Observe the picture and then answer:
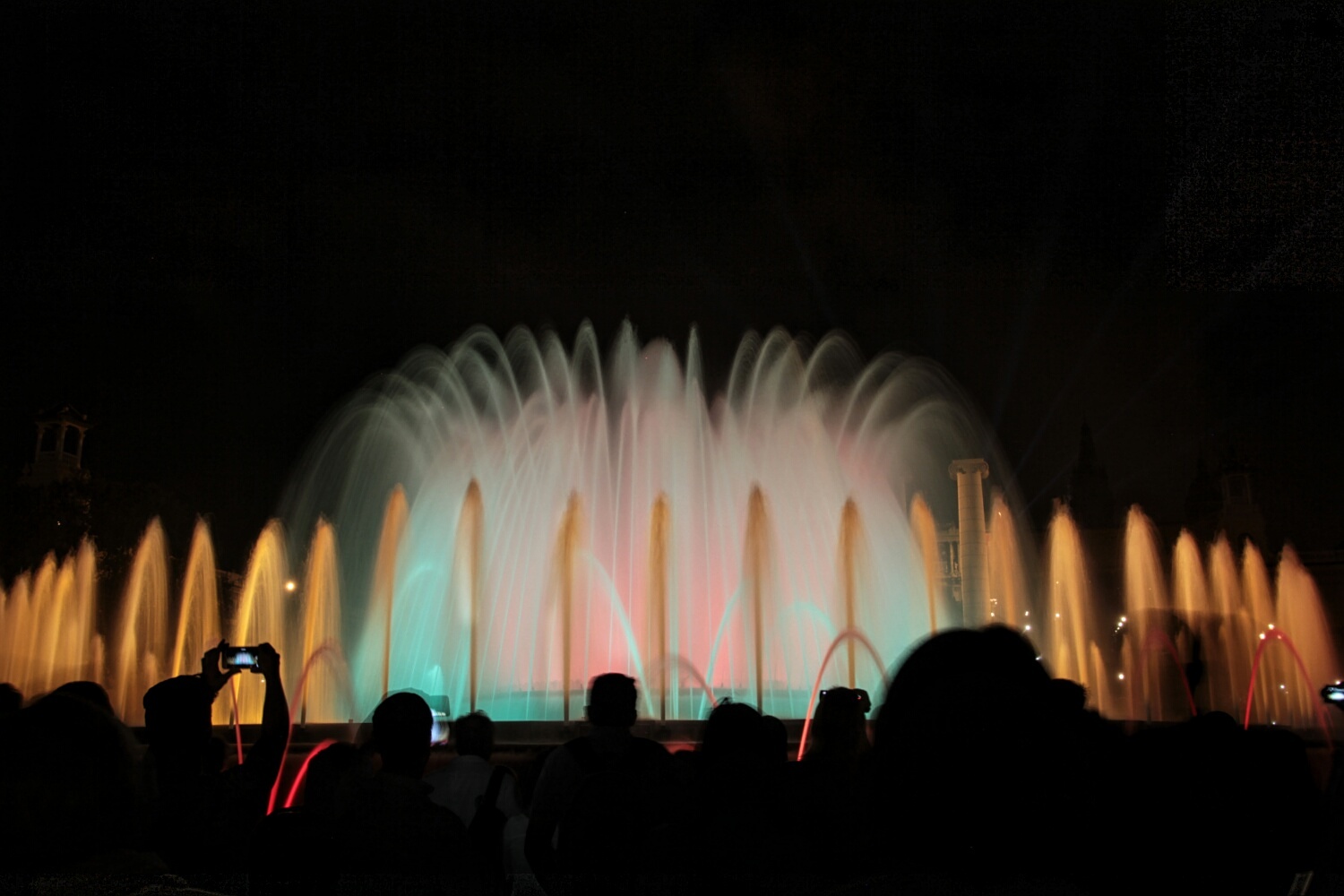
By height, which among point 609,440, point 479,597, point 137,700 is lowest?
point 137,700

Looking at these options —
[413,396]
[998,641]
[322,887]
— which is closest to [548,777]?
[322,887]

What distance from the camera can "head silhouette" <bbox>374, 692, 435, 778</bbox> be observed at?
384cm

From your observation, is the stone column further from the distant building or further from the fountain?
the distant building

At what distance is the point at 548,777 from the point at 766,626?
679 inches

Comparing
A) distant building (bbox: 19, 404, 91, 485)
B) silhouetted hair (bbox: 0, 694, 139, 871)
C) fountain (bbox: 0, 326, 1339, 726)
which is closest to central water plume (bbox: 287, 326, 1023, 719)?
fountain (bbox: 0, 326, 1339, 726)

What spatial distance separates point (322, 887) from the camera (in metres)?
3.35

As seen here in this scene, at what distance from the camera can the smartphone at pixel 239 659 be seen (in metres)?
5.50

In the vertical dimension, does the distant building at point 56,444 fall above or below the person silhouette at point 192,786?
above

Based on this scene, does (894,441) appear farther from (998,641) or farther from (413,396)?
(998,641)

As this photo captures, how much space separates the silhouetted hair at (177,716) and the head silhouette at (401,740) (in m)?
0.62

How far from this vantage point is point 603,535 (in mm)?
22656

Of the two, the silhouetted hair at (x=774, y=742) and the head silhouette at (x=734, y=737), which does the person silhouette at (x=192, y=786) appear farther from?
the silhouetted hair at (x=774, y=742)

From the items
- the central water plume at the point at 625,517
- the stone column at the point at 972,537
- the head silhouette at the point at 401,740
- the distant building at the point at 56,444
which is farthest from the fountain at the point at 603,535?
the distant building at the point at 56,444

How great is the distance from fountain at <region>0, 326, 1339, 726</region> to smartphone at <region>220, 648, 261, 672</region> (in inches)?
540
